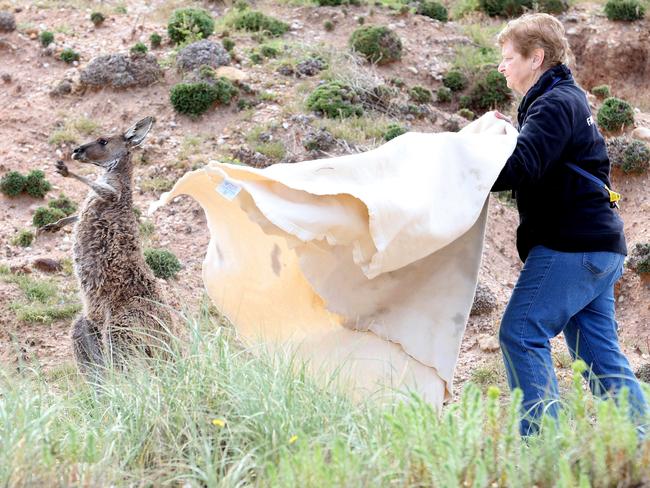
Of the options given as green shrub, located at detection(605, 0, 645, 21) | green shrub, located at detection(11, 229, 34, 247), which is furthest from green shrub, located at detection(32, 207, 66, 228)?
green shrub, located at detection(605, 0, 645, 21)

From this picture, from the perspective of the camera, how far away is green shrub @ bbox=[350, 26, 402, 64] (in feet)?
47.1

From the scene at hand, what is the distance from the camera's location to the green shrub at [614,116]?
1298cm

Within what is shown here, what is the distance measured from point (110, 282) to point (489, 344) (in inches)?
154

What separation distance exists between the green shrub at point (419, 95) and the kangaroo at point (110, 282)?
6.73m

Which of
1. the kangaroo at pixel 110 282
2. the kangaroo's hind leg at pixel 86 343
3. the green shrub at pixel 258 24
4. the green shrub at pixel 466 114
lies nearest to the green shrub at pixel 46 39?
the green shrub at pixel 258 24

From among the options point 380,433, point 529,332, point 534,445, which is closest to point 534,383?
point 529,332

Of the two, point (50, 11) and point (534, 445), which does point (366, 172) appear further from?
point (50, 11)

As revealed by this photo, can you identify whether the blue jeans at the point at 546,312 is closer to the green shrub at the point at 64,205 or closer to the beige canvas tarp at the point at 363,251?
the beige canvas tarp at the point at 363,251

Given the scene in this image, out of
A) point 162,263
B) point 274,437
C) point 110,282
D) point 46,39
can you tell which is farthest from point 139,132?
point 46,39

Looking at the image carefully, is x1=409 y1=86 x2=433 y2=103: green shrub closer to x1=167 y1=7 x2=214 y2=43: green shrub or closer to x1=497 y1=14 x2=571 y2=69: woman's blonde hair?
x1=167 y1=7 x2=214 y2=43: green shrub

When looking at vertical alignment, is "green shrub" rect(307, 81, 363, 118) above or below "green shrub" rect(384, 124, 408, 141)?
below

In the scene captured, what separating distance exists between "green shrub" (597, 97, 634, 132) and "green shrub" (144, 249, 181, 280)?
6192mm

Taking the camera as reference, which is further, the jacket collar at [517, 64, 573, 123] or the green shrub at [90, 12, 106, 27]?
the green shrub at [90, 12, 106, 27]

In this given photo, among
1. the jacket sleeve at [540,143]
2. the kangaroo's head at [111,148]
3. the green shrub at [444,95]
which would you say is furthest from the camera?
the green shrub at [444,95]
